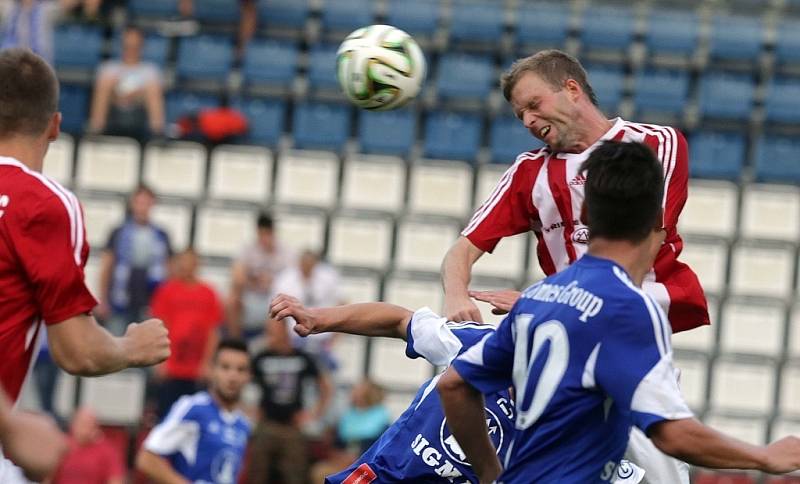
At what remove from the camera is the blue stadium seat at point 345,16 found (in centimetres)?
1484

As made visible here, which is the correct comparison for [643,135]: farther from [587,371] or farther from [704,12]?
[704,12]

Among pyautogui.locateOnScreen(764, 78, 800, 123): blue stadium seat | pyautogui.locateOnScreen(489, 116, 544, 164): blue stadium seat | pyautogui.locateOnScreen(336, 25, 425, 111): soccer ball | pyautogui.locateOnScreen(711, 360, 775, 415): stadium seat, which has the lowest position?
pyautogui.locateOnScreen(711, 360, 775, 415): stadium seat

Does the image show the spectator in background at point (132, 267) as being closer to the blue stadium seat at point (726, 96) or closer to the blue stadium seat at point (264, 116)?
the blue stadium seat at point (264, 116)

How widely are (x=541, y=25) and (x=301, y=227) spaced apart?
11.1 ft

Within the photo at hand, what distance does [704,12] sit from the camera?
1509 centimetres

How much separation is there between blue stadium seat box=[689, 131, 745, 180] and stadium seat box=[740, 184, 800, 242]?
11.9 inches

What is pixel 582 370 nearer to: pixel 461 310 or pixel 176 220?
pixel 461 310

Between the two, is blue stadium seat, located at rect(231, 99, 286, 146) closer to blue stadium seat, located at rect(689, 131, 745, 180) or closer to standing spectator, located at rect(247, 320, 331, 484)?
standing spectator, located at rect(247, 320, 331, 484)

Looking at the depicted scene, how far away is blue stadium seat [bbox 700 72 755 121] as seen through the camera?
46.6 feet

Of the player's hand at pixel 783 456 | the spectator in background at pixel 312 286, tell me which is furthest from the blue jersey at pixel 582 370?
the spectator in background at pixel 312 286

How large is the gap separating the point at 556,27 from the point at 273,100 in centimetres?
302

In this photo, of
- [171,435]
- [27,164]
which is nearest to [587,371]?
[27,164]

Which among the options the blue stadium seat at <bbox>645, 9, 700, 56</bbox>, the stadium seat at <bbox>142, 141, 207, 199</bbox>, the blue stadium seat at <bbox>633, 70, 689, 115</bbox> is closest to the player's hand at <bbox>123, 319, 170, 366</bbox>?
the stadium seat at <bbox>142, 141, 207, 199</bbox>

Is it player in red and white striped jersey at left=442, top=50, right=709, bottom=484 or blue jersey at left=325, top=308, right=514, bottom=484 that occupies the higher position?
player in red and white striped jersey at left=442, top=50, right=709, bottom=484
